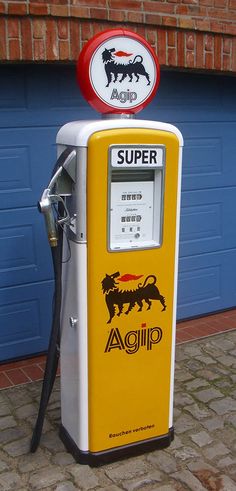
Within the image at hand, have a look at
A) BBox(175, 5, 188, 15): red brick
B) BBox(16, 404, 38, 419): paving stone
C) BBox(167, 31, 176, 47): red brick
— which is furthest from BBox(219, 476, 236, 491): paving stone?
BBox(175, 5, 188, 15): red brick

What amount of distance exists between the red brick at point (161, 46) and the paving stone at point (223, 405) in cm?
255

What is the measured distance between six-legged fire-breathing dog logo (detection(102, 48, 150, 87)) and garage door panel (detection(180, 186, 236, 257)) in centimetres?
212

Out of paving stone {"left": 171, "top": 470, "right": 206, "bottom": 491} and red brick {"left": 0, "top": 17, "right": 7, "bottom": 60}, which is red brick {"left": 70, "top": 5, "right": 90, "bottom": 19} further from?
paving stone {"left": 171, "top": 470, "right": 206, "bottom": 491}

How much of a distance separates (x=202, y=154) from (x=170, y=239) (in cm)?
213

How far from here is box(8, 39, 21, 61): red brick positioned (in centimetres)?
360

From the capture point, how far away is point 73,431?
306 centimetres

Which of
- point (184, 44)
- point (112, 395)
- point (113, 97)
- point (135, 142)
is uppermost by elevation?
point (184, 44)

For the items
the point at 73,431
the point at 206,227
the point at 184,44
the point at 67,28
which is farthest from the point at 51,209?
the point at 206,227

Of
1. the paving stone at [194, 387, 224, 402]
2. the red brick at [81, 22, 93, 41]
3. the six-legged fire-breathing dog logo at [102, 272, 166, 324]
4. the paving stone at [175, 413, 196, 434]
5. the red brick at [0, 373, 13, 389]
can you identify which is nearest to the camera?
the six-legged fire-breathing dog logo at [102, 272, 166, 324]

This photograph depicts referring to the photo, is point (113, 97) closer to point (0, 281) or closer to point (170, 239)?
point (170, 239)

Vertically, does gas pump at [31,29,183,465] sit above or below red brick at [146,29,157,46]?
below

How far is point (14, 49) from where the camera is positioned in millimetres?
3613

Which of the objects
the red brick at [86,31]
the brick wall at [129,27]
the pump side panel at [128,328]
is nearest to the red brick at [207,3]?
the brick wall at [129,27]

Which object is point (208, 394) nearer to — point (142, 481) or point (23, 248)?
point (142, 481)
